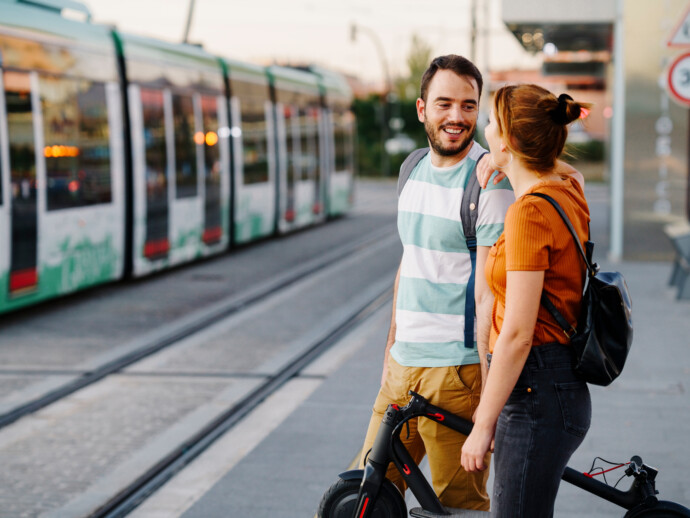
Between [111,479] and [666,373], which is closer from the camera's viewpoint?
[111,479]

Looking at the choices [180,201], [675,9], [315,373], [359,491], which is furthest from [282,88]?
[359,491]

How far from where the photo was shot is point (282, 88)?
1900cm

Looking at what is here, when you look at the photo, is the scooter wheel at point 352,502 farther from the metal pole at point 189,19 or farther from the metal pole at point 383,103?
the metal pole at point 383,103

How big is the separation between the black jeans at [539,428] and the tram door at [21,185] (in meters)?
7.58

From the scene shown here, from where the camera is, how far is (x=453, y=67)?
3148mm

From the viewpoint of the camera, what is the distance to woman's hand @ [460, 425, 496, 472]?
106 inches

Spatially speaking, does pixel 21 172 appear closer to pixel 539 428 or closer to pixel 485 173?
pixel 485 173

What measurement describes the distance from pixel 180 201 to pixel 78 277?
289 cm

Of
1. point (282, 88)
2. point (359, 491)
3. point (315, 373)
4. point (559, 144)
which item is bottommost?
point (315, 373)

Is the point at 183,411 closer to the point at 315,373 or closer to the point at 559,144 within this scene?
the point at 315,373

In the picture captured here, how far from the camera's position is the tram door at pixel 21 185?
31.0 ft

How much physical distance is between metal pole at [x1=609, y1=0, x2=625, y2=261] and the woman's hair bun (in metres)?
12.0

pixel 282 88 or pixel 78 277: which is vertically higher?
pixel 282 88

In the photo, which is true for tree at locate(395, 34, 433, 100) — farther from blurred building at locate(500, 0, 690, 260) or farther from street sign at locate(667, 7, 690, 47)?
street sign at locate(667, 7, 690, 47)
